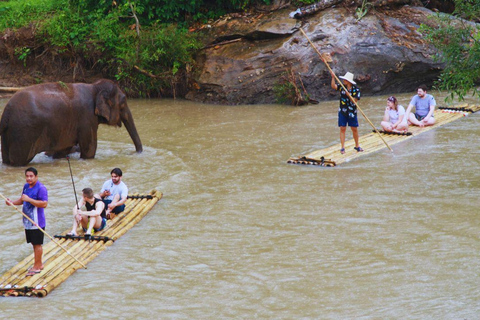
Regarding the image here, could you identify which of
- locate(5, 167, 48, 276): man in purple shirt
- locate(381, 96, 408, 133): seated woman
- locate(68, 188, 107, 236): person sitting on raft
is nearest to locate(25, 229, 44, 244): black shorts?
locate(5, 167, 48, 276): man in purple shirt

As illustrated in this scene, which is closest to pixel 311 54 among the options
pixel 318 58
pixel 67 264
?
pixel 318 58

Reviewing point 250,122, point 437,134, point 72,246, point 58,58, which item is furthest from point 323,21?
point 72,246

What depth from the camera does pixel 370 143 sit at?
11633 millimetres

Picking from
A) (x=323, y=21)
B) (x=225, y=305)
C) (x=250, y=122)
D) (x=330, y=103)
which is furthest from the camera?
(x=323, y=21)

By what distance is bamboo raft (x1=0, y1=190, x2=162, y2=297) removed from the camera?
6.08 metres

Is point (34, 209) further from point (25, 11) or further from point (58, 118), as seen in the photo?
point (25, 11)

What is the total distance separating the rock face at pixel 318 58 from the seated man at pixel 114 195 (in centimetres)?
879

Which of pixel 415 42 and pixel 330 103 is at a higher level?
pixel 415 42

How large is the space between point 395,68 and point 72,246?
11281 mm

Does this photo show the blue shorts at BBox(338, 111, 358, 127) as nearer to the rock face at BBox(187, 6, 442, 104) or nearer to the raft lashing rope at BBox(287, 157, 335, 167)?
the raft lashing rope at BBox(287, 157, 335, 167)

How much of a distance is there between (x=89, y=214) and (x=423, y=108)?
7.66 meters

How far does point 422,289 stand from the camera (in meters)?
5.88

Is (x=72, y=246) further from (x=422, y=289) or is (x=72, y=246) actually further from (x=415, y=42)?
(x=415, y=42)

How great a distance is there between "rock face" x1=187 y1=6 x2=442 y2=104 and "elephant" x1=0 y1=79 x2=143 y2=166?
18.0 feet
